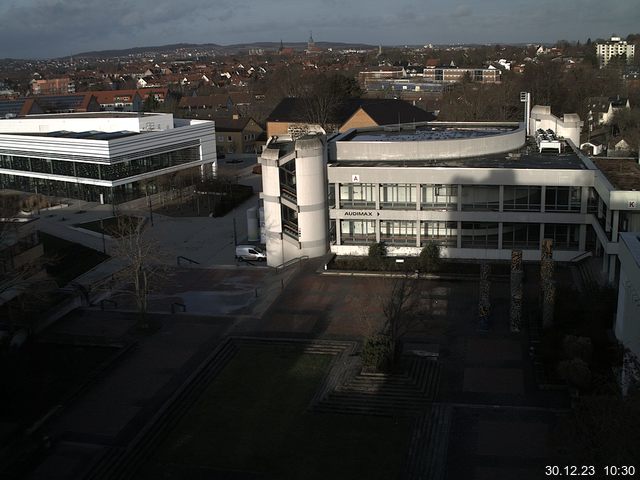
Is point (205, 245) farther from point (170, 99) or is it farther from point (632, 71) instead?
point (632, 71)

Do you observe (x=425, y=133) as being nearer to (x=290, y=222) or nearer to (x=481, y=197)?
(x=481, y=197)

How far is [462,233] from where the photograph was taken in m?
35.8

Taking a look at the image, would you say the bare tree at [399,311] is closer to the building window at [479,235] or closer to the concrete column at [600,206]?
the building window at [479,235]

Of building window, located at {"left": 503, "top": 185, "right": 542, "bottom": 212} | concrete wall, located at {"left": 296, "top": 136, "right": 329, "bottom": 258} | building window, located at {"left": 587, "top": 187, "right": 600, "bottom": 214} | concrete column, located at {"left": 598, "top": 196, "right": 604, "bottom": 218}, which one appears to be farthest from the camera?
concrete wall, located at {"left": 296, "top": 136, "right": 329, "bottom": 258}

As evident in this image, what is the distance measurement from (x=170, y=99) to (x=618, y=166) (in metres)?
84.3

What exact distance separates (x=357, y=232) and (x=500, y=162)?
835 cm

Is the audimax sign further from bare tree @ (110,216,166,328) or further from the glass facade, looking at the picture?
the glass facade

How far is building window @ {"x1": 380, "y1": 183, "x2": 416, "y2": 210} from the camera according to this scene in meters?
36.1

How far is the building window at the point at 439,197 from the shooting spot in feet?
117

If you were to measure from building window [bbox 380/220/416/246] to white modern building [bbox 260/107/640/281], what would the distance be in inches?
2.0

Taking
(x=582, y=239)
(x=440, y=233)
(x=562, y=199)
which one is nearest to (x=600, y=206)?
(x=562, y=199)

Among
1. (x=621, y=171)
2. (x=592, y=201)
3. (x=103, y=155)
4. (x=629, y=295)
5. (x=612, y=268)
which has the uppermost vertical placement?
(x=621, y=171)

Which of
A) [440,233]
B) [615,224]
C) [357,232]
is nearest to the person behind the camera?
[615,224]

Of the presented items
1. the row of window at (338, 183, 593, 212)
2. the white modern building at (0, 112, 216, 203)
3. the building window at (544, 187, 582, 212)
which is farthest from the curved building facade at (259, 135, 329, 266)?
the white modern building at (0, 112, 216, 203)
